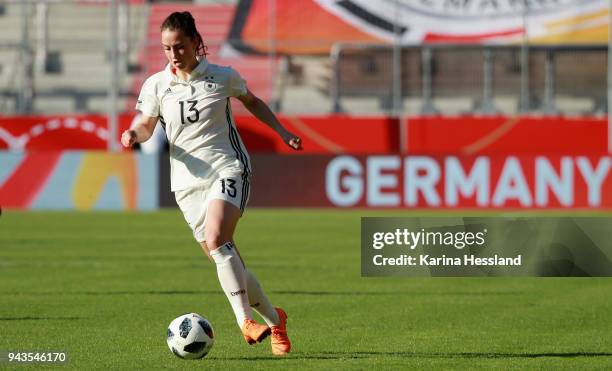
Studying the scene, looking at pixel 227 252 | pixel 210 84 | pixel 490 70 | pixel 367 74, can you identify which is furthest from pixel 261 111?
pixel 490 70

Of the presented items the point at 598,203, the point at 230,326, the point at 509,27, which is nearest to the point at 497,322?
the point at 230,326

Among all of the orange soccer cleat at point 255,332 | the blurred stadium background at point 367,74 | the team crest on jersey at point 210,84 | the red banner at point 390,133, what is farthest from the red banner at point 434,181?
the orange soccer cleat at point 255,332

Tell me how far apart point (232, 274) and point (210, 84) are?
49.0 inches

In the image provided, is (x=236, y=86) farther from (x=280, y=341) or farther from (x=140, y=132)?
(x=280, y=341)

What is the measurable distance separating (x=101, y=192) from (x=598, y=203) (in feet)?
32.3

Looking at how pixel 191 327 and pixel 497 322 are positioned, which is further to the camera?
pixel 497 322

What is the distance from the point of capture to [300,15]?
3066cm

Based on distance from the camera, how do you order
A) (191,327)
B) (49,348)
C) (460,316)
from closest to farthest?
(191,327) < (49,348) < (460,316)

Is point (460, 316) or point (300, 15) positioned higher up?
point (300, 15)

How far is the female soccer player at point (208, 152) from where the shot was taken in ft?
28.2

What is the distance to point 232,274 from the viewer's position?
28.2 feet

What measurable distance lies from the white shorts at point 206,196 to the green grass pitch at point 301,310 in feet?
2.92

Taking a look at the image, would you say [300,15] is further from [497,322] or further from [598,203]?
[497,322]

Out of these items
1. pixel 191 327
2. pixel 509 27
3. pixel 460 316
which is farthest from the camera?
pixel 509 27
